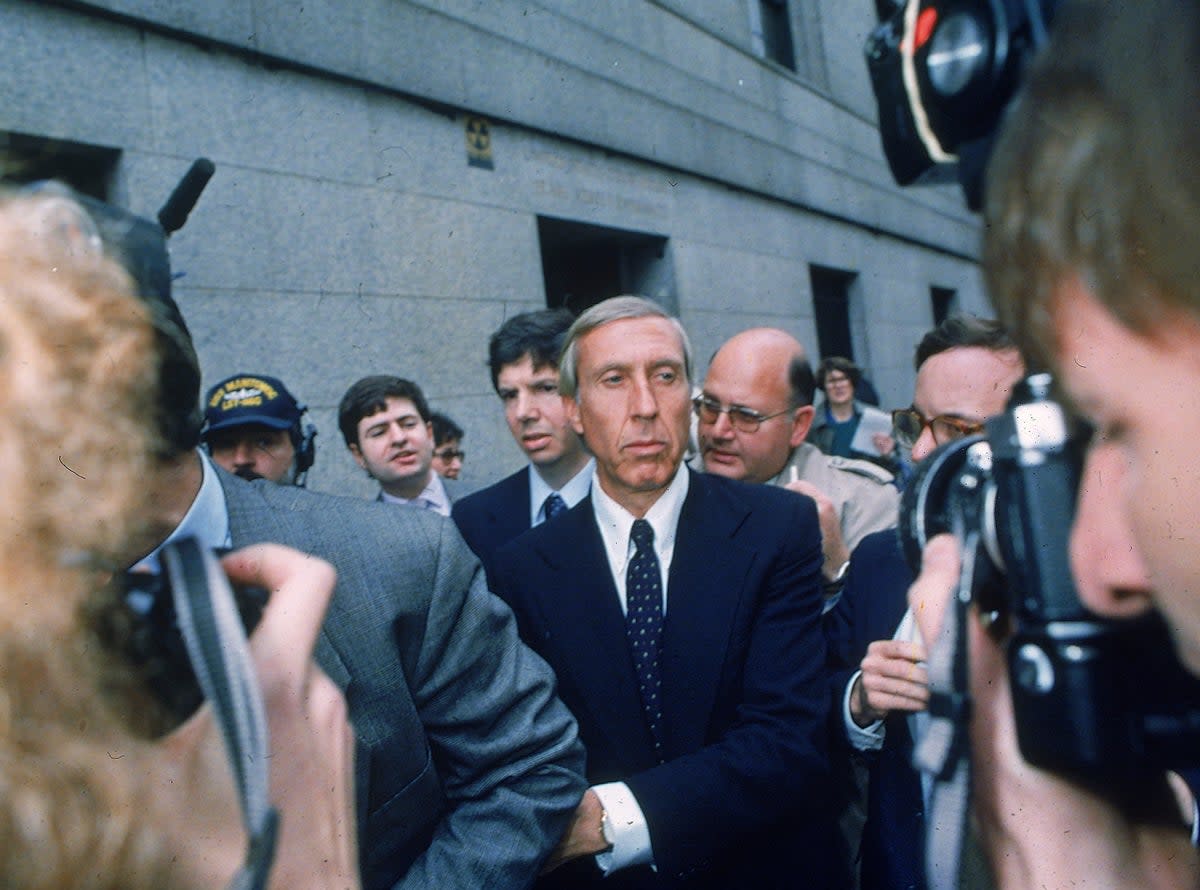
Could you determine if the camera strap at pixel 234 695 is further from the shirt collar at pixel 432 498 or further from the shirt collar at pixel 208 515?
the shirt collar at pixel 432 498

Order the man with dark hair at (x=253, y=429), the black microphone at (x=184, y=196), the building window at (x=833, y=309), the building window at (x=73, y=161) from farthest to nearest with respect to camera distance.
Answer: the building window at (x=833, y=309)
the building window at (x=73, y=161)
the black microphone at (x=184, y=196)
the man with dark hair at (x=253, y=429)

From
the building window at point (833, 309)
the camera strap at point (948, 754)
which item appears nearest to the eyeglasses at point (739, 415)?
the camera strap at point (948, 754)

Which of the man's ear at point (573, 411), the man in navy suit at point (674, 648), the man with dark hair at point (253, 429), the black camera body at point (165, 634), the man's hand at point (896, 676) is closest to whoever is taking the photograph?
the black camera body at point (165, 634)

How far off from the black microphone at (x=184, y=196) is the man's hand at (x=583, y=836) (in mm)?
2373

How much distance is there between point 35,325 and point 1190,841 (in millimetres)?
1029

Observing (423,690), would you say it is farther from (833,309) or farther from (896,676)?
(833,309)

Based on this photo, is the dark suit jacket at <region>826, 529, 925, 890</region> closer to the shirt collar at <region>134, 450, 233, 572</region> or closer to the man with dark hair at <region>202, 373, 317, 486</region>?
the shirt collar at <region>134, 450, 233, 572</region>

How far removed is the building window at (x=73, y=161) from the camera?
3365mm

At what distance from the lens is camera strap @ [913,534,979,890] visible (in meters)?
0.74

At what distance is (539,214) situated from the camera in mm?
5707

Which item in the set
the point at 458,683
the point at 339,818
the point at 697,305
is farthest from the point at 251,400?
the point at 697,305

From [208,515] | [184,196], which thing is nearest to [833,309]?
[184,196]

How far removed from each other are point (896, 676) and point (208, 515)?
3.49 feet

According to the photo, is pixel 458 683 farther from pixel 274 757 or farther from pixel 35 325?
pixel 35 325
